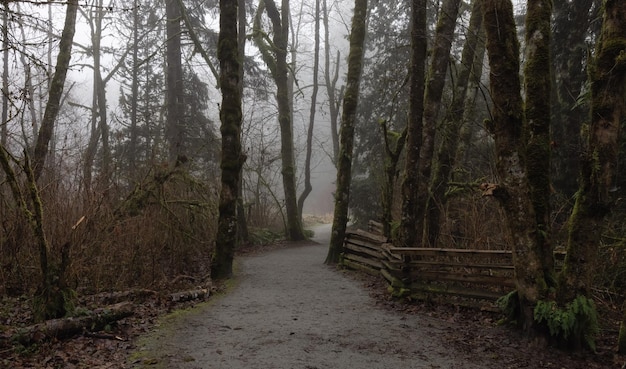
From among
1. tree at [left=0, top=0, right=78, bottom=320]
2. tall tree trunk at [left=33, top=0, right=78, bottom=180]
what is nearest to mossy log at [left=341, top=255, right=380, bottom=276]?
tree at [left=0, top=0, right=78, bottom=320]

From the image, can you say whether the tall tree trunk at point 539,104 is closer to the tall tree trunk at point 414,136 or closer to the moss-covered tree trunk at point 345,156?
the tall tree trunk at point 414,136

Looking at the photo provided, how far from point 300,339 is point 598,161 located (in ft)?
14.0

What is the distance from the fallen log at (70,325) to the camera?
202 inches

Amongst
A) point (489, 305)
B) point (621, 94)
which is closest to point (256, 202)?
point (489, 305)

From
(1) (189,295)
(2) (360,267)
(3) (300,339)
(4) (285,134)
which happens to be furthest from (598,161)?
(4) (285,134)

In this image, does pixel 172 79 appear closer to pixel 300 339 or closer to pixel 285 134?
pixel 285 134

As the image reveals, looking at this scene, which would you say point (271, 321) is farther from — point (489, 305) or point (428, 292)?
point (489, 305)

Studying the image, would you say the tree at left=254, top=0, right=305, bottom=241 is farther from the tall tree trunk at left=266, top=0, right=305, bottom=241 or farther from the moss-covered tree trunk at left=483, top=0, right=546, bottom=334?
the moss-covered tree trunk at left=483, top=0, right=546, bottom=334

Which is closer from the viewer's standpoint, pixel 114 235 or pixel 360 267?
pixel 114 235

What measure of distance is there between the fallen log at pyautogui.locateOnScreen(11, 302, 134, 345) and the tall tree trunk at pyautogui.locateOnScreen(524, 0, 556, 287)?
5.92 m

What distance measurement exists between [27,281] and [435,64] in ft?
30.2

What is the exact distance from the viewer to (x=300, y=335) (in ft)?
20.3

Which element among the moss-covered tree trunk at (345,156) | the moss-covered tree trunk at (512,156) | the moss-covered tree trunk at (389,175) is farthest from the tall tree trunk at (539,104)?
the moss-covered tree trunk at (345,156)

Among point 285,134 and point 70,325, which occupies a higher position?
point 285,134
